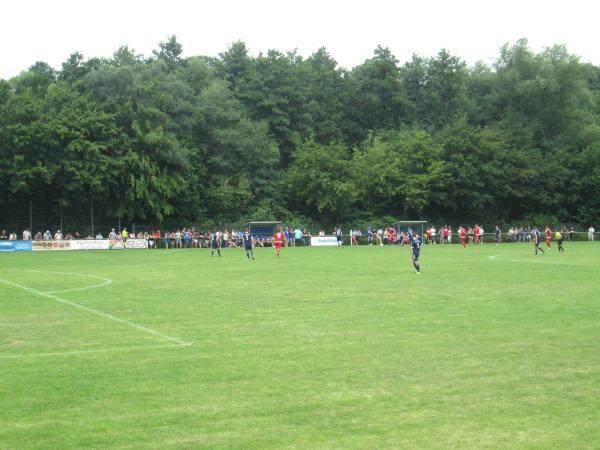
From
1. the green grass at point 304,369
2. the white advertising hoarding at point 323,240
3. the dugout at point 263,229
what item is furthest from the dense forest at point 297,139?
the green grass at point 304,369

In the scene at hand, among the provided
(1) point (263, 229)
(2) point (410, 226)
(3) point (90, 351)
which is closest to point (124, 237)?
(1) point (263, 229)

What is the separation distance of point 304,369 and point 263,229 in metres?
50.6

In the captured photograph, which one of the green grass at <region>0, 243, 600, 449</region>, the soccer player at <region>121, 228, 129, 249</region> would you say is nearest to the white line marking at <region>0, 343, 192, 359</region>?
the green grass at <region>0, 243, 600, 449</region>

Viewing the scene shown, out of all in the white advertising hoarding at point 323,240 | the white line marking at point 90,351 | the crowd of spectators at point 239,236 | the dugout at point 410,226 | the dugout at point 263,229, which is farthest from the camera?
the dugout at point 410,226

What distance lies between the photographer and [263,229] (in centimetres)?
6034

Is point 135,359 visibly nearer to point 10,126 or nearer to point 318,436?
point 318,436

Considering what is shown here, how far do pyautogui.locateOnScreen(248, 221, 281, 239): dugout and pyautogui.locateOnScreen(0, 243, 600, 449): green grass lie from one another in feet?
129

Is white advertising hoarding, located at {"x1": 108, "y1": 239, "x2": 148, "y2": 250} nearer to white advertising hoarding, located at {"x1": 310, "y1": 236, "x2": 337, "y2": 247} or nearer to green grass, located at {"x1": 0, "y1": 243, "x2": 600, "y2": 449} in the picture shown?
white advertising hoarding, located at {"x1": 310, "y1": 236, "x2": 337, "y2": 247}

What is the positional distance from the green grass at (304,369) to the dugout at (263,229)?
1554 inches

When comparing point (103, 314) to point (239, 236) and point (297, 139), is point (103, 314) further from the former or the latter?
point (297, 139)

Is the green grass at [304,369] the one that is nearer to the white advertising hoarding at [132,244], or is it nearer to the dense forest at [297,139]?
the white advertising hoarding at [132,244]

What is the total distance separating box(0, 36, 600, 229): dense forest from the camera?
2355 inches

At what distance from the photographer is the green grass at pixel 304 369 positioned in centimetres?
705

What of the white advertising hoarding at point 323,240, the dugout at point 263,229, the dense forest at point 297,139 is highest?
the dense forest at point 297,139
